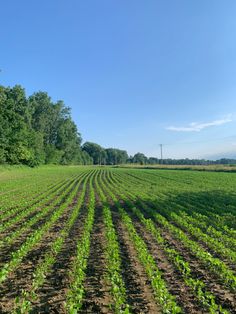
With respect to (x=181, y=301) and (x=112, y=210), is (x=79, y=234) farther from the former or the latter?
(x=181, y=301)

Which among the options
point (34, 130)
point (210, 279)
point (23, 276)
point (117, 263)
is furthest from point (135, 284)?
point (34, 130)

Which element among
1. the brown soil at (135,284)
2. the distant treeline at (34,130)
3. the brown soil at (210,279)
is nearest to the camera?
the brown soil at (135,284)

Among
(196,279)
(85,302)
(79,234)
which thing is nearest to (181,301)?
(196,279)

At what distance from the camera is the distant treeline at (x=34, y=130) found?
56312mm

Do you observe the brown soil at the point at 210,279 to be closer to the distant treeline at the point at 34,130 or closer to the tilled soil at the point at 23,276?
the tilled soil at the point at 23,276

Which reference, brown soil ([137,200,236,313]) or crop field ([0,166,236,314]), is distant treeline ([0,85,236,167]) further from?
brown soil ([137,200,236,313])

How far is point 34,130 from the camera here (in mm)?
78938

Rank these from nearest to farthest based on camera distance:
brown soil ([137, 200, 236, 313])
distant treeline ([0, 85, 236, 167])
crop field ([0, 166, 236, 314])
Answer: crop field ([0, 166, 236, 314]), brown soil ([137, 200, 236, 313]), distant treeline ([0, 85, 236, 167])

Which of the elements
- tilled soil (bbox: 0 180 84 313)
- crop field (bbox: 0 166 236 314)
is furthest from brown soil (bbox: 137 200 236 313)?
tilled soil (bbox: 0 180 84 313)

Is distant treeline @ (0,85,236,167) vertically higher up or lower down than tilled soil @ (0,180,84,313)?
higher up

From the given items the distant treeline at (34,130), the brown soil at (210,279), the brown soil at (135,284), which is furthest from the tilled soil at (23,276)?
the distant treeline at (34,130)

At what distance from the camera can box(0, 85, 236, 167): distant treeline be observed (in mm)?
56312

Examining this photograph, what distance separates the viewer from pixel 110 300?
537cm

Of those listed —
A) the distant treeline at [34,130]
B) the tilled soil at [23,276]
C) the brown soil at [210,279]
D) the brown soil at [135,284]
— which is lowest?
the brown soil at [210,279]
